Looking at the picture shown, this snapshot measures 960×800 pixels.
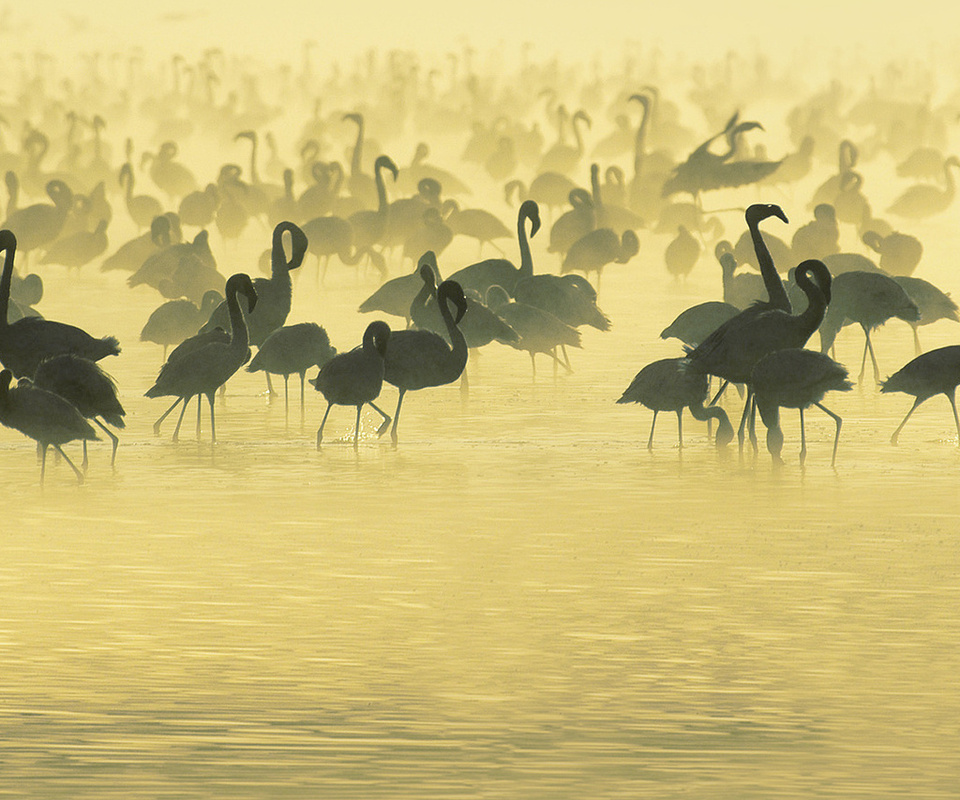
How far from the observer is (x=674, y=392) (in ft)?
39.6

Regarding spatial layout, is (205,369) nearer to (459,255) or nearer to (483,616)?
(483,616)

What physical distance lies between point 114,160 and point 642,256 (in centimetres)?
2791

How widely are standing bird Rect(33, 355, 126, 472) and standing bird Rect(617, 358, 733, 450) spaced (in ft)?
9.30

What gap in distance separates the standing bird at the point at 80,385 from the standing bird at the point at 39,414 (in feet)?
1.19

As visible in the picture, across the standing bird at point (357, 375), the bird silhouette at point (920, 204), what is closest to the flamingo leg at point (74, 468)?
the standing bird at point (357, 375)

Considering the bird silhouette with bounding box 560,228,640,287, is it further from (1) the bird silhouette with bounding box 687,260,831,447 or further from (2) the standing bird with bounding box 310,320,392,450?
(1) the bird silhouette with bounding box 687,260,831,447

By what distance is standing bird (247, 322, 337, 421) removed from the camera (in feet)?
44.5

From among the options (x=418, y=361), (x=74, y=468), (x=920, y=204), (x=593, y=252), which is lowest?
(x=74, y=468)

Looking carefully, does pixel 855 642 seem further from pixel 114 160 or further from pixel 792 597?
pixel 114 160

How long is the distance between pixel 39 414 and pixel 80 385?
540 millimetres

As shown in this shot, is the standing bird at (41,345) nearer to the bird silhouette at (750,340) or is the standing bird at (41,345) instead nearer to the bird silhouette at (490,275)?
the bird silhouette at (750,340)

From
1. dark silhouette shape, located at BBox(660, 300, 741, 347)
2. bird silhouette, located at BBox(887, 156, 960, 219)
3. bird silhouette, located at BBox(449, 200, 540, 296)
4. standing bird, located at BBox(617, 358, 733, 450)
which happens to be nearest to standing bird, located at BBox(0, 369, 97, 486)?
standing bird, located at BBox(617, 358, 733, 450)

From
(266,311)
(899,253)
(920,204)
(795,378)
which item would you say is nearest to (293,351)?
(266,311)

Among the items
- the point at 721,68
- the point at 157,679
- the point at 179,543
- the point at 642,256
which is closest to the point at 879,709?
the point at 157,679
